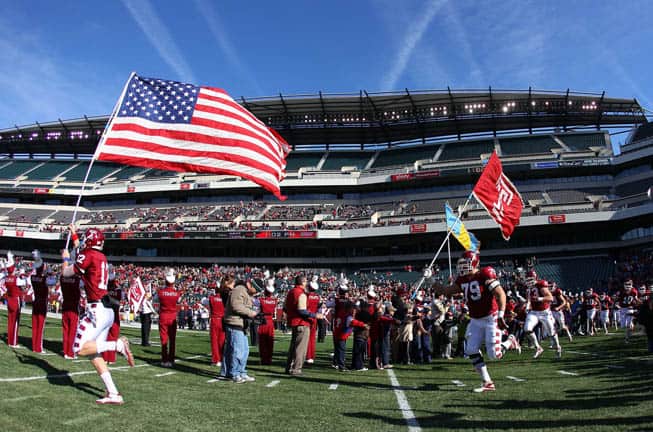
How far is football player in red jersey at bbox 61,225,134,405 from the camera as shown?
569 centimetres

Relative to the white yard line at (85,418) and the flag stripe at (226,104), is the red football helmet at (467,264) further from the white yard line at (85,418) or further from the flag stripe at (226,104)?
the white yard line at (85,418)

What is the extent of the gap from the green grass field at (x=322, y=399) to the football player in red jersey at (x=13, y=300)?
1.73 ft

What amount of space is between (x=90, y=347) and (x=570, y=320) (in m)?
20.6

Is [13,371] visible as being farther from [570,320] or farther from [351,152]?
[351,152]

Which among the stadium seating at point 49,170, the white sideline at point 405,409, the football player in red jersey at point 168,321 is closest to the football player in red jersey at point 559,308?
the white sideline at point 405,409

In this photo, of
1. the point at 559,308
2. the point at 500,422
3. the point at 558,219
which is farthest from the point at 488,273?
the point at 558,219

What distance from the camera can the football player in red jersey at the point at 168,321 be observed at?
32.8ft

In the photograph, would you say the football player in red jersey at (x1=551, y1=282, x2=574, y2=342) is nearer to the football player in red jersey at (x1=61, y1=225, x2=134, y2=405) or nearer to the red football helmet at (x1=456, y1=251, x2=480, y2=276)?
the red football helmet at (x1=456, y1=251, x2=480, y2=276)

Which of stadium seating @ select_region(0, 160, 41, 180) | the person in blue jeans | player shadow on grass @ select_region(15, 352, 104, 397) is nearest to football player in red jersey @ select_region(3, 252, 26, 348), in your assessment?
player shadow on grass @ select_region(15, 352, 104, 397)

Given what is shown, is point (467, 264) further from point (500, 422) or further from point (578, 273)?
point (578, 273)

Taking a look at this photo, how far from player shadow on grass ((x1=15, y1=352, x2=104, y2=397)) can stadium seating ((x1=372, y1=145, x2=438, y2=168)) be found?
48.1 metres

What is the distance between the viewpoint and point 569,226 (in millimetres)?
42344

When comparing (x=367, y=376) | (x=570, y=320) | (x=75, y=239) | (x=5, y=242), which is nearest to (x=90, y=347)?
(x=75, y=239)

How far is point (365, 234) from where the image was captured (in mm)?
46156
